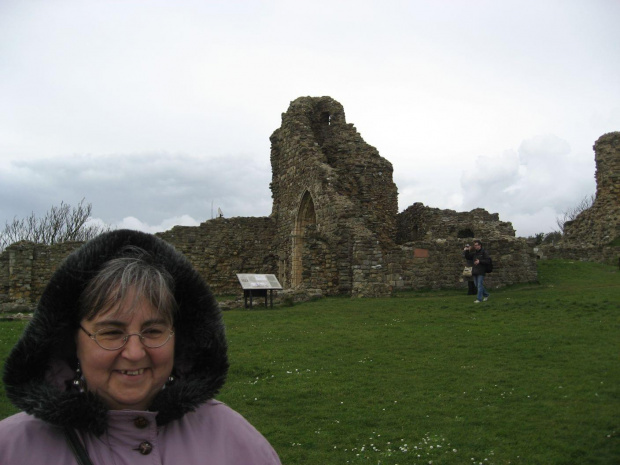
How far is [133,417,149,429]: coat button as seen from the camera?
239cm

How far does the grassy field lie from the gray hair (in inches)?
162

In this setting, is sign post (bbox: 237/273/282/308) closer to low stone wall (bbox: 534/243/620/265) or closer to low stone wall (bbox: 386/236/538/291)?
low stone wall (bbox: 386/236/538/291)

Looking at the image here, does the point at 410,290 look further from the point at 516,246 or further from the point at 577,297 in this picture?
the point at 577,297

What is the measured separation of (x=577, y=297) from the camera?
14.3 metres

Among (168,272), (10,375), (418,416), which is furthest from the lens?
(418,416)

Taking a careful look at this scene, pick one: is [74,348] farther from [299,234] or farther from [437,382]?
[299,234]

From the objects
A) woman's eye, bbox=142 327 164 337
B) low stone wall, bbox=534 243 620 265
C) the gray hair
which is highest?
low stone wall, bbox=534 243 620 265

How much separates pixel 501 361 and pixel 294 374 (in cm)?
328

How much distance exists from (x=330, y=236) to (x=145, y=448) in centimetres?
1744

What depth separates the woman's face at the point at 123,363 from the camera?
8.07 feet

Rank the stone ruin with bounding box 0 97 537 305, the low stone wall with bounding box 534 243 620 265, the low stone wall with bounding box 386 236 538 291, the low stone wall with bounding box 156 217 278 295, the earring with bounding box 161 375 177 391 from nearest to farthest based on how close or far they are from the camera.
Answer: the earring with bounding box 161 375 177 391, the low stone wall with bounding box 386 236 538 291, the stone ruin with bounding box 0 97 537 305, the low stone wall with bounding box 534 243 620 265, the low stone wall with bounding box 156 217 278 295

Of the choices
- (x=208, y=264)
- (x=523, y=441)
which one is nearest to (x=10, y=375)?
(x=523, y=441)

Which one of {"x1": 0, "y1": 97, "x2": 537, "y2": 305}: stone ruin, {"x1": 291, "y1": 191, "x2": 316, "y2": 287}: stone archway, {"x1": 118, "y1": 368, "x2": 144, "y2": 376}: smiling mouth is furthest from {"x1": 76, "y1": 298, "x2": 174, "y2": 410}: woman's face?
{"x1": 291, "y1": 191, "x2": 316, "y2": 287}: stone archway

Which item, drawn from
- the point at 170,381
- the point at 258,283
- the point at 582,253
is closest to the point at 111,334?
the point at 170,381
